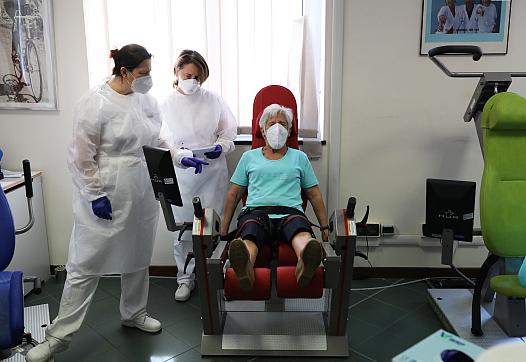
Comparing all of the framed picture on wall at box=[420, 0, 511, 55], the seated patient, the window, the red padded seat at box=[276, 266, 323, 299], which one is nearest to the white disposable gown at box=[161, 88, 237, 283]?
the window

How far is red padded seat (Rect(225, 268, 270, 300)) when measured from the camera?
6.41 ft

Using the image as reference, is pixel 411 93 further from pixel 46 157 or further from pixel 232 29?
pixel 46 157

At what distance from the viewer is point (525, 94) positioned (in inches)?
114

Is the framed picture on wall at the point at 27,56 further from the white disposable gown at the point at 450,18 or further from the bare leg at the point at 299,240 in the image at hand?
the white disposable gown at the point at 450,18

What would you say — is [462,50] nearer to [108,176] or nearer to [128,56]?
[128,56]

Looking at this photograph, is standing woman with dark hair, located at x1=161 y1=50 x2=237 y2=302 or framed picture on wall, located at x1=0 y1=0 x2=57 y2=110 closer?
standing woman with dark hair, located at x1=161 y1=50 x2=237 y2=302

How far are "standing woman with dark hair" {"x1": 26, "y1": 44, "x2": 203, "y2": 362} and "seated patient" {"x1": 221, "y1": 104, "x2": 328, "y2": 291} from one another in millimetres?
508

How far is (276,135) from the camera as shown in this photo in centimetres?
239

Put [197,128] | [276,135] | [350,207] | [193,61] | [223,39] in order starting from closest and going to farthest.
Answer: [350,207] < [276,135] < [193,61] < [197,128] < [223,39]

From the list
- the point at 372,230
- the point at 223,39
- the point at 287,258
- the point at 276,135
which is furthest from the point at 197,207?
the point at 372,230

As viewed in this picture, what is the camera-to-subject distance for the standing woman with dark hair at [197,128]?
266cm

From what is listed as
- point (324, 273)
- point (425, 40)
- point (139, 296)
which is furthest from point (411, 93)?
point (139, 296)

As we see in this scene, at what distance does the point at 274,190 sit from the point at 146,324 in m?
0.95

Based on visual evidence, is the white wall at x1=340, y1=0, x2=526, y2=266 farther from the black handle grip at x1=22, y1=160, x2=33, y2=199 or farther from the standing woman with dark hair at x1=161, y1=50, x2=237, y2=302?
the black handle grip at x1=22, y1=160, x2=33, y2=199
